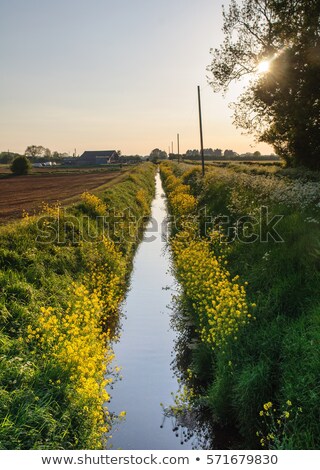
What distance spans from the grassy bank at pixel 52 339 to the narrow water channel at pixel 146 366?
345mm

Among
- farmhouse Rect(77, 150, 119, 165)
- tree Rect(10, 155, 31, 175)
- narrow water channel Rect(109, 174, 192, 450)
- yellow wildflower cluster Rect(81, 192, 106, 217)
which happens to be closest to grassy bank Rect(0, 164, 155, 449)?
narrow water channel Rect(109, 174, 192, 450)

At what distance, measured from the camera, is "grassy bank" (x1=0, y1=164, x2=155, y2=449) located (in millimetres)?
4641

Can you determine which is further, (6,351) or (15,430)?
(6,351)

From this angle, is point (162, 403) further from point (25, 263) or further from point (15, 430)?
point (25, 263)

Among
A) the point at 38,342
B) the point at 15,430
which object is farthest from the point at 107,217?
the point at 15,430

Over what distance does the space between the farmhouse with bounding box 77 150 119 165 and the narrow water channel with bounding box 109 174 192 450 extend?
4509 inches

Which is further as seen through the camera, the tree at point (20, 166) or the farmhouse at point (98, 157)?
the farmhouse at point (98, 157)

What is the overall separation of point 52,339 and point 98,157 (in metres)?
125

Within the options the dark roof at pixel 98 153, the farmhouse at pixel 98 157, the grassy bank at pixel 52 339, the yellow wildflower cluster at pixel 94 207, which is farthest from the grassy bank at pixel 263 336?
the dark roof at pixel 98 153

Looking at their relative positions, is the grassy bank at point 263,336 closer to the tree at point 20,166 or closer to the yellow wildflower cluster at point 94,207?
the yellow wildflower cluster at point 94,207

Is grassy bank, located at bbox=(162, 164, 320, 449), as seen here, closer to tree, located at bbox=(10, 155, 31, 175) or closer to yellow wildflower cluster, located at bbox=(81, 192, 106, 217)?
yellow wildflower cluster, located at bbox=(81, 192, 106, 217)

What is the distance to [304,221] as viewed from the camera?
991cm

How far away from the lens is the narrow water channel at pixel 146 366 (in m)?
6.20
